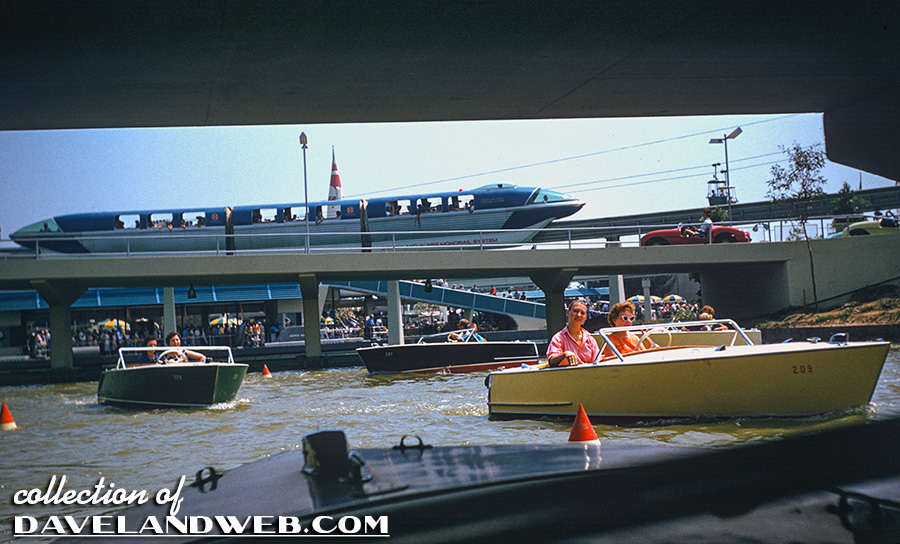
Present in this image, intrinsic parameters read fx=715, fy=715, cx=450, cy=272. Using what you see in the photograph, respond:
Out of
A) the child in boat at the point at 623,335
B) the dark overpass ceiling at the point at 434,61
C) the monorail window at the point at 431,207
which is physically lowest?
the child in boat at the point at 623,335

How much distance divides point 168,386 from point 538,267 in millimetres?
12786

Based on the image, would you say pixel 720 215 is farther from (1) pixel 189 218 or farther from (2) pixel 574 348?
(1) pixel 189 218

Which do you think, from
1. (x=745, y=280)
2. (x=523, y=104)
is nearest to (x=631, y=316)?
(x=523, y=104)

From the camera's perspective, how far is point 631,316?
6.39 meters

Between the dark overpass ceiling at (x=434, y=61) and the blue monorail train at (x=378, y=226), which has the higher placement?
the blue monorail train at (x=378, y=226)

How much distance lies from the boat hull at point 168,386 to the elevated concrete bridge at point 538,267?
8334 millimetres

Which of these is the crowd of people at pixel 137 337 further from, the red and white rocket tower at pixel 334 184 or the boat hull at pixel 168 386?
the red and white rocket tower at pixel 334 184

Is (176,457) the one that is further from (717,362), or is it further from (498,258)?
(498,258)

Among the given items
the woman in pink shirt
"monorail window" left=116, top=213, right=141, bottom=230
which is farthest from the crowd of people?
the woman in pink shirt

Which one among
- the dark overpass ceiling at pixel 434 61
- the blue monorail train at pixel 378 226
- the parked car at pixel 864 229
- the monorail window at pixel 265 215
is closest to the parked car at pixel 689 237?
the parked car at pixel 864 229

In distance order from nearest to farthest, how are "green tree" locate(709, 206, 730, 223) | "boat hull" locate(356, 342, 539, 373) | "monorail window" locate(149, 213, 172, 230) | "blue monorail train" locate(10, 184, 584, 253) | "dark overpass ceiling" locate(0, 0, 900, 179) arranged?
"dark overpass ceiling" locate(0, 0, 900, 179) → "monorail window" locate(149, 213, 172, 230) → "green tree" locate(709, 206, 730, 223) → "boat hull" locate(356, 342, 539, 373) → "blue monorail train" locate(10, 184, 584, 253)

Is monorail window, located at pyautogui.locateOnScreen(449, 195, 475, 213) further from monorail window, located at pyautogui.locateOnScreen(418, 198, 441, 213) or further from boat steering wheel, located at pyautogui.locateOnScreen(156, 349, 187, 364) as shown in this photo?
boat steering wheel, located at pyautogui.locateOnScreen(156, 349, 187, 364)

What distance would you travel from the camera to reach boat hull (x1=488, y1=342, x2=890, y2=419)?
5.76 m

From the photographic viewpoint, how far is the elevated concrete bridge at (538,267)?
18703 millimetres
